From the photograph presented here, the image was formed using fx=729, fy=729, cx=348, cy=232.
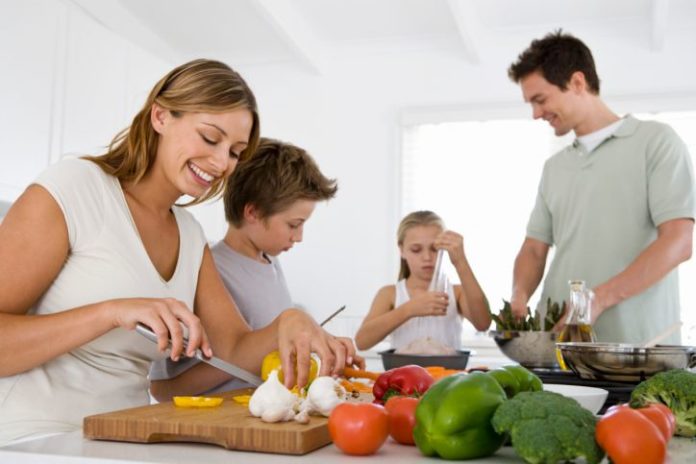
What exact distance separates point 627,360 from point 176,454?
716mm

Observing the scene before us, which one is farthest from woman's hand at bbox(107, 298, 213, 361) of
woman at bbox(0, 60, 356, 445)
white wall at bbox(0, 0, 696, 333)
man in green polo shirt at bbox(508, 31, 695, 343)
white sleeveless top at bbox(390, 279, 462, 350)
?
white wall at bbox(0, 0, 696, 333)

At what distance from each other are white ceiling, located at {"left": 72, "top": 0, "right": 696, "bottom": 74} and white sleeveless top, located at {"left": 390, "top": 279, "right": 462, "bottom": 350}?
179 cm

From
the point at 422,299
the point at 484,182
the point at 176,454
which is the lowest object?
the point at 176,454

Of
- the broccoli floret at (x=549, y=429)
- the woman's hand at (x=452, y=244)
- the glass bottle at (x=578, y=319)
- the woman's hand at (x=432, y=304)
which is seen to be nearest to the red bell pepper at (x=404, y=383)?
the broccoli floret at (x=549, y=429)

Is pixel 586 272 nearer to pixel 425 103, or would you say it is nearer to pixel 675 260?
pixel 675 260

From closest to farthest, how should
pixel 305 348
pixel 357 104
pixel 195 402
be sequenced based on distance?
pixel 195 402, pixel 305 348, pixel 357 104

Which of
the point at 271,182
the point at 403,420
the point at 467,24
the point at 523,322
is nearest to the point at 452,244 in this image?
the point at 523,322

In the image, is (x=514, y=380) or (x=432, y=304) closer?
(x=514, y=380)

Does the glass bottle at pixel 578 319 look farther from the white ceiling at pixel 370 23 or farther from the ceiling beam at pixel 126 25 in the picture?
the ceiling beam at pixel 126 25

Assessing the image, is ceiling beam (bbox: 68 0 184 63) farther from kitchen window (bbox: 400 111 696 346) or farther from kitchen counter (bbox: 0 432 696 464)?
kitchen counter (bbox: 0 432 696 464)

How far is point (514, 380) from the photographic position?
93cm

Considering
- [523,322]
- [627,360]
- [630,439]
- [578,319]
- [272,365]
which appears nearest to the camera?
[630,439]

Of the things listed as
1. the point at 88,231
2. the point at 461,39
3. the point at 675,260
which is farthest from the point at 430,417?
the point at 461,39

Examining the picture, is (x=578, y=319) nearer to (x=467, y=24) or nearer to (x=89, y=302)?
(x=89, y=302)
